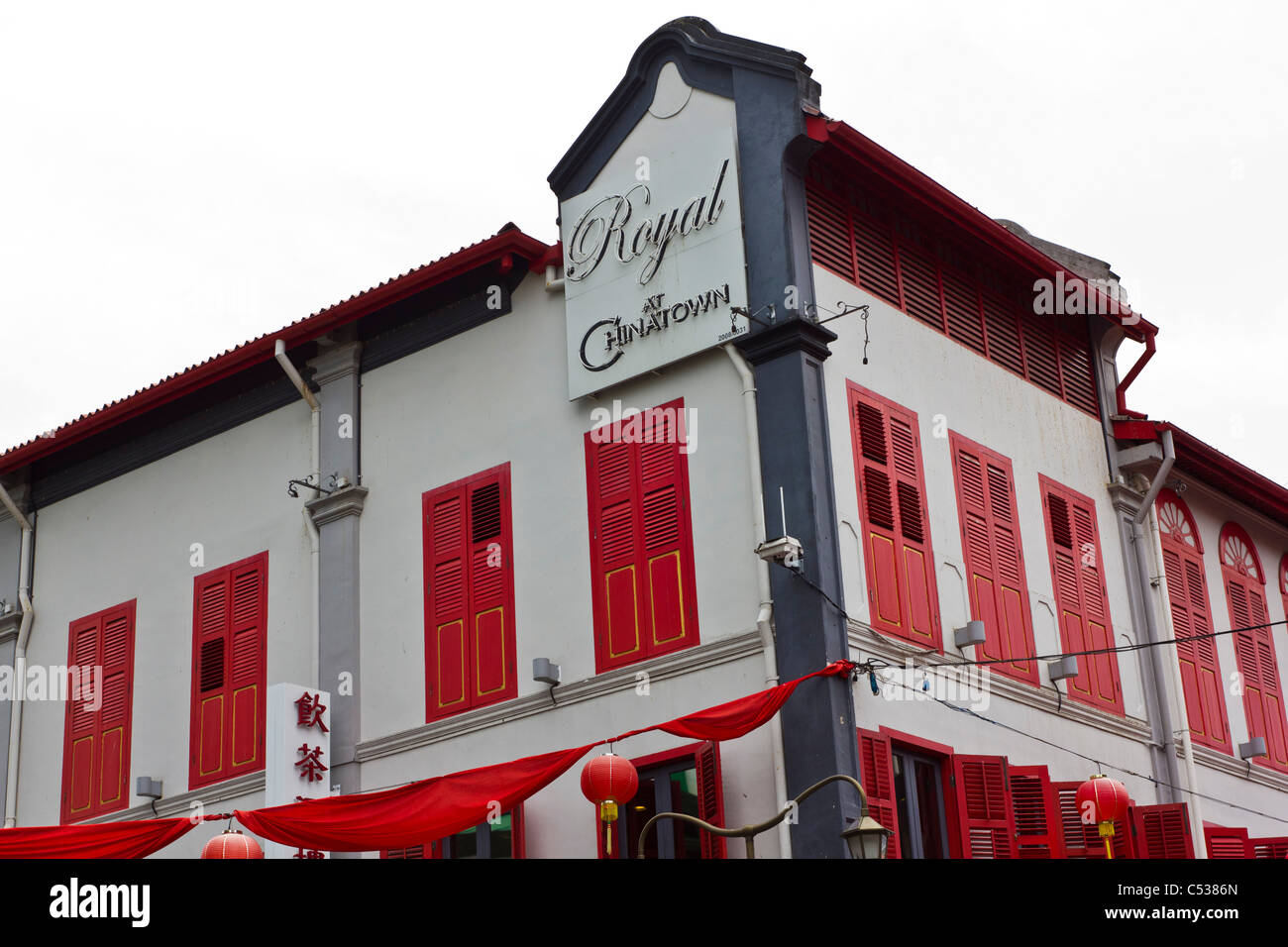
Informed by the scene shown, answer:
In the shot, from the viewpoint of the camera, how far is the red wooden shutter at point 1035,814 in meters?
16.3

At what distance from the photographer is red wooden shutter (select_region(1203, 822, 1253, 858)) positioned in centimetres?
1853

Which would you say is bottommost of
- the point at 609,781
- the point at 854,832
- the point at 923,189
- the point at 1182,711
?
the point at 854,832

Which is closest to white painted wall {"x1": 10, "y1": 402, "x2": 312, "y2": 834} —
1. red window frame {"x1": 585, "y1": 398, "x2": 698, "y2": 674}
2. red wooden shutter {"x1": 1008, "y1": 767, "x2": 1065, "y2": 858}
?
red window frame {"x1": 585, "y1": 398, "x2": 698, "y2": 674}

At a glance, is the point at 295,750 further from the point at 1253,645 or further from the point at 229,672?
the point at 1253,645

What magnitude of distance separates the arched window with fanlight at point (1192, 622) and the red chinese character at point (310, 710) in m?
9.12

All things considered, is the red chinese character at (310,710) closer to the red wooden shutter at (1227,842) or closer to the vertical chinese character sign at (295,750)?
the vertical chinese character sign at (295,750)

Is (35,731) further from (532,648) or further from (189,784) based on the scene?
(532,648)

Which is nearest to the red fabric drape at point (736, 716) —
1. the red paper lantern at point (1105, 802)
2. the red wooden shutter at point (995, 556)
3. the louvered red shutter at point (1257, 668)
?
the red paper lantern at point (1105, 802)

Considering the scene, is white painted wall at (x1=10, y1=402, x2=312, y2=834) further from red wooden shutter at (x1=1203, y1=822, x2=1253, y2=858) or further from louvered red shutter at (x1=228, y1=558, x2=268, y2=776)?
red wooden shutter at (x1=1203, y1=822, x2=1253, y2=858)

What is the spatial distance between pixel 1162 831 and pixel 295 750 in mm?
8175

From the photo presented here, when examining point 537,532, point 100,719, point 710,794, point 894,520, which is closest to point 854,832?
point 710,794

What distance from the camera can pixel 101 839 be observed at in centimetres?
1620

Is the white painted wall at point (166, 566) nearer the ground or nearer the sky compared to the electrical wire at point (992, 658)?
nearer the sky

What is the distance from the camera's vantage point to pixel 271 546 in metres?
19.7
